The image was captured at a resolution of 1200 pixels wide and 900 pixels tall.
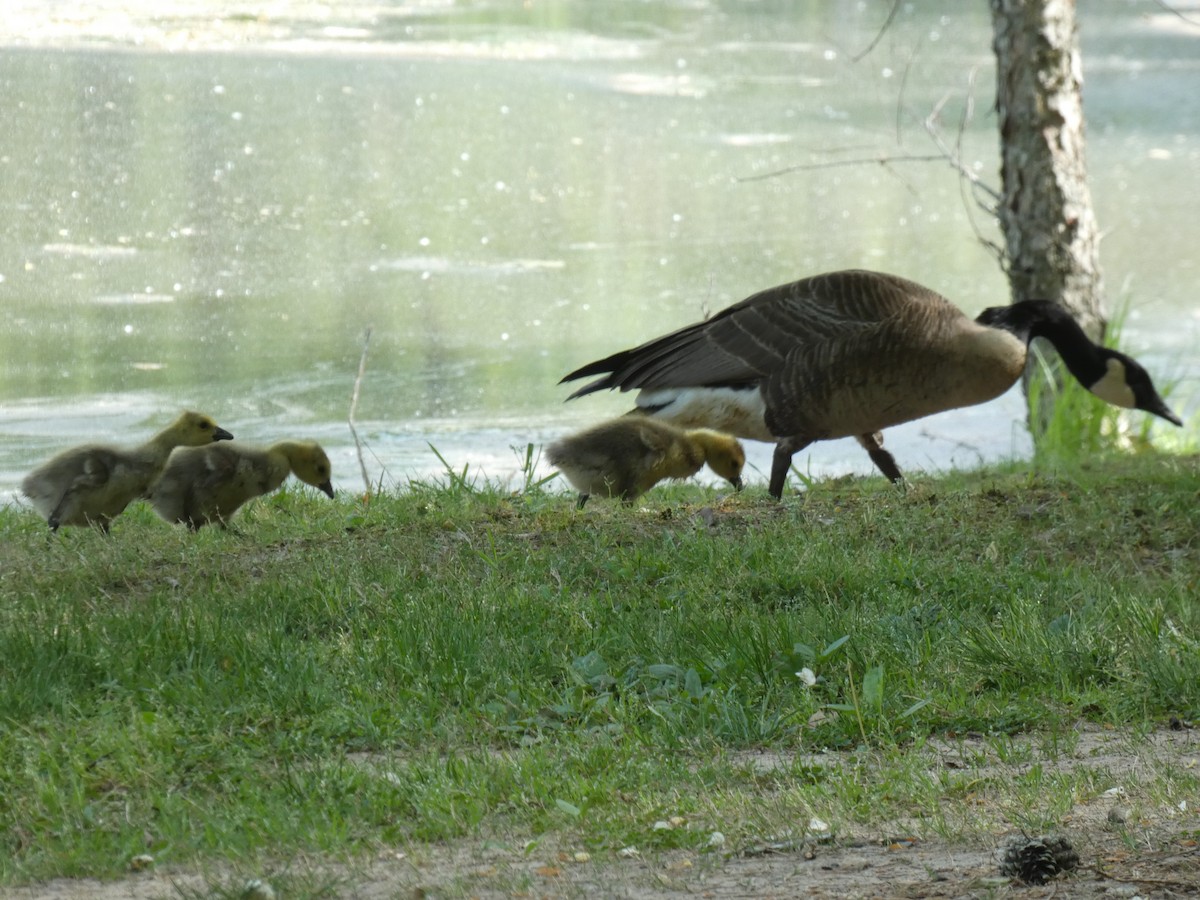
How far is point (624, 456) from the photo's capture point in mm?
6832

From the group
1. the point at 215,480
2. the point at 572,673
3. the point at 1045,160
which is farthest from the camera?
the point at 1045,160

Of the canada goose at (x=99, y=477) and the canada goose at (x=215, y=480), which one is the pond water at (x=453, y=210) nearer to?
the canada goose at (x=215, y=480)

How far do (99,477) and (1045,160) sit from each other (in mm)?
6732

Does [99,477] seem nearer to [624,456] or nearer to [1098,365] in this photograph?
[624,456]

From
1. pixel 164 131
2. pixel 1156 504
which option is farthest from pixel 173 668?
pixel 164 131

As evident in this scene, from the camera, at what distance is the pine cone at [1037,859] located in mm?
3329

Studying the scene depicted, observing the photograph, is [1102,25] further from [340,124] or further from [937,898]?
[937,898]

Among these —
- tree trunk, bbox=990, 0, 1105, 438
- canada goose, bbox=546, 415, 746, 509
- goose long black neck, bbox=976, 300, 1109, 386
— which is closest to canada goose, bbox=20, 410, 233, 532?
canada goose, bbox=546, 415, 746, 509

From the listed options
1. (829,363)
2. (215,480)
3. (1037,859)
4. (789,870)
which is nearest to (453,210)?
(829,363)

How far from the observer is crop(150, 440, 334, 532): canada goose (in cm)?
655

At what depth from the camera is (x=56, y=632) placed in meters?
4.94

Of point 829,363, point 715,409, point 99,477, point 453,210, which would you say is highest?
point 829,363

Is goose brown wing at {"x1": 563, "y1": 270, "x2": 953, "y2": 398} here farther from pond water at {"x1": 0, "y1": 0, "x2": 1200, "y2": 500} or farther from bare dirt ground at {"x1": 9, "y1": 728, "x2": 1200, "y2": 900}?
bare dirt ground at {"x1": 9, "y1": 728, "x2": 1200, "y2": 900}

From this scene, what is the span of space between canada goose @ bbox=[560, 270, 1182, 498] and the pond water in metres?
0.95
